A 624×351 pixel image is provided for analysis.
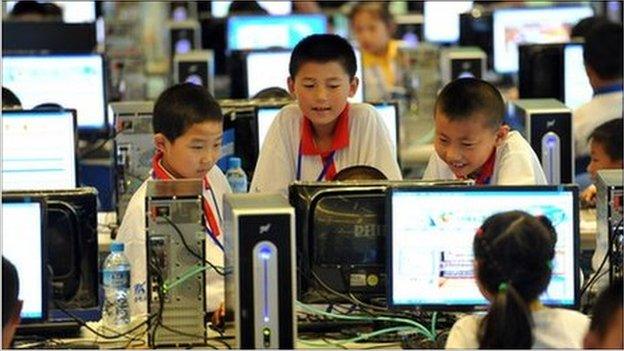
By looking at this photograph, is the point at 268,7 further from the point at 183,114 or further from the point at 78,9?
the point at 183,114

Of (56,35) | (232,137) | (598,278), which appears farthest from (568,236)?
(56,35)

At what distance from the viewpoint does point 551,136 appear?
643cm

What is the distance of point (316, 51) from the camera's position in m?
5.80

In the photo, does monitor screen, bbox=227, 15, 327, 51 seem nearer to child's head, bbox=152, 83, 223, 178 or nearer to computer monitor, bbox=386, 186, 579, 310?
child's head, bbox=152, 83, 223, 178

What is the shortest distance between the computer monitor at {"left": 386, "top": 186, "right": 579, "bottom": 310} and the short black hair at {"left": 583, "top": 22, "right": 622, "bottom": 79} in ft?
10.2

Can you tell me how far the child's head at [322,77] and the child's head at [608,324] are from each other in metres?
2.10

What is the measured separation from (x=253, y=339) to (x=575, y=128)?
11.3ft

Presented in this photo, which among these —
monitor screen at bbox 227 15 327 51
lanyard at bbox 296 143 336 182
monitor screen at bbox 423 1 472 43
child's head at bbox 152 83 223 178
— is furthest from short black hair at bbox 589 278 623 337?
monitor screen at bbox 423 1 472 43

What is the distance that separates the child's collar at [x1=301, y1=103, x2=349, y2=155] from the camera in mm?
5719

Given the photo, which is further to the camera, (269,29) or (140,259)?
(269,29)

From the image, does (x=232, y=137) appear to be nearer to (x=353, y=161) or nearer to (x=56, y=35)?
(x=353, y=161)

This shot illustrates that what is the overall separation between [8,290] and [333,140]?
1.95 metres

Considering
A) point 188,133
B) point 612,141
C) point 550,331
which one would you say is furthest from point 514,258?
point 612,141

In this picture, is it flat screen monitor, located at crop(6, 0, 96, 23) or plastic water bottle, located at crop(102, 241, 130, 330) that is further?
flat screen monitor, located at crop(6, 0, 96, 23)
